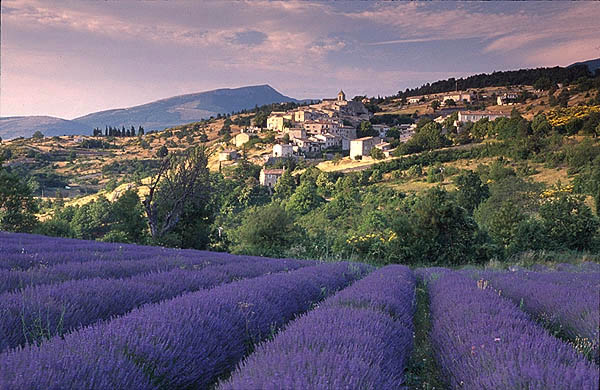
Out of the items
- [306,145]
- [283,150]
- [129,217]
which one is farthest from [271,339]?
[306,145]

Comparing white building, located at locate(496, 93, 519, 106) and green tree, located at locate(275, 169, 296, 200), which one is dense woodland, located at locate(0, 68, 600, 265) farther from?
white building, located at locate(496, 93, 519, 106)

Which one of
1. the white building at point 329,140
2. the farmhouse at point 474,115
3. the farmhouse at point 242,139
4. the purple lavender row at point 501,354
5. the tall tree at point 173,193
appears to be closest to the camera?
the purple lavender row at point 501,354

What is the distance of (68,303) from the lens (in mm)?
2857

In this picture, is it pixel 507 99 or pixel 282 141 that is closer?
pixel 282 141

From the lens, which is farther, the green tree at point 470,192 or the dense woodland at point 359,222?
the green tree at point 470,192

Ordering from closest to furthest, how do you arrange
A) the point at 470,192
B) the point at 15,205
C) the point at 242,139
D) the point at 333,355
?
the point at 333,355
the point at 15,205
the point at 470,192
the point at 242,139

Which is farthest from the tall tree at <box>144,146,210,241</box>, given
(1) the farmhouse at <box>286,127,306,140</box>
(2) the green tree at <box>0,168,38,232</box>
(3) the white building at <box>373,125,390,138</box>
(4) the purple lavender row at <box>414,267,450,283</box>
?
(3) the white building at <box>373,125,390,138</box>

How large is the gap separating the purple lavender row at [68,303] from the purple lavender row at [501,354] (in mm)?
2260

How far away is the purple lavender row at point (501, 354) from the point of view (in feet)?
5.44

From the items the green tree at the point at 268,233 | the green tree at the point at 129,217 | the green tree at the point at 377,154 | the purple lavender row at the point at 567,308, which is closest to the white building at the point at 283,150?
the green tree at the point at 377,154

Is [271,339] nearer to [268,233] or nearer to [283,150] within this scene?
[268,233]

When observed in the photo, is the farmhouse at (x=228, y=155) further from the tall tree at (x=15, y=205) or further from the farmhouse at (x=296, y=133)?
the tall tree at (x=15, y=205)

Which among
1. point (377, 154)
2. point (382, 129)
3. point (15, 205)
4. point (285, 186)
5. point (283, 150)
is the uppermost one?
point (382, 129)

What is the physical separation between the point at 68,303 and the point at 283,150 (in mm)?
78269
